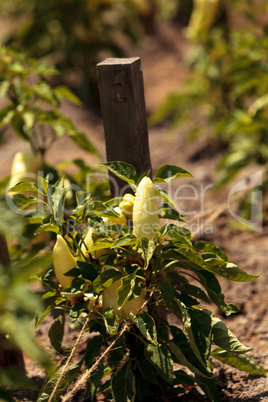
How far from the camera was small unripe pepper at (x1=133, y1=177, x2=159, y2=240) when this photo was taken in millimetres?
1440

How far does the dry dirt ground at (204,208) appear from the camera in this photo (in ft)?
5.93

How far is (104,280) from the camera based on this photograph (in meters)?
1.40

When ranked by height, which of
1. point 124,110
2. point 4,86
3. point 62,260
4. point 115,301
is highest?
point 4,86

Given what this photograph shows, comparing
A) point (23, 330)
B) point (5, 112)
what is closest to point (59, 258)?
point (23, 330)

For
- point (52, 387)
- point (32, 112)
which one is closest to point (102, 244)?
point (52, 387)

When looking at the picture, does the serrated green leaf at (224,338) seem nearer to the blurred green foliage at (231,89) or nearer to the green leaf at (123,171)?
the green leaf at (123,171)

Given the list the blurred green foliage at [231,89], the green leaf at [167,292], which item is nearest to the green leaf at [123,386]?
the green leaf at [167,292]

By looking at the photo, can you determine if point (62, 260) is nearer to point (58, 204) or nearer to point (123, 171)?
point (58, 204)

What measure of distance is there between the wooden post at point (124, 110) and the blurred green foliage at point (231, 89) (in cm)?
137

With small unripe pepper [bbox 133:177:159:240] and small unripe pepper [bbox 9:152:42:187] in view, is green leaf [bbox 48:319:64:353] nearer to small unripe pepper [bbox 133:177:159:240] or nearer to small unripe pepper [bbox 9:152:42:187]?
small unripe pepper [bbox 133:177:159:240]

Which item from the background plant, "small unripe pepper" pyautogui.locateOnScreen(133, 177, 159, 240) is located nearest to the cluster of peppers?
"small unripe pepper" pyautogui.locateOnScreen(133, 177, 159, 240)

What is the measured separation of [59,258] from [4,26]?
584cm

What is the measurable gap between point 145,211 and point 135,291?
0.68ft

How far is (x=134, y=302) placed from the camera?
57.9 inches
